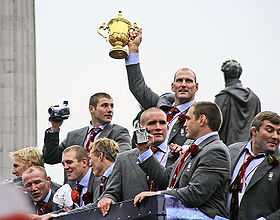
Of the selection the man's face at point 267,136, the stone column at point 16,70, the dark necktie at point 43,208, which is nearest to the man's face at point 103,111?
the dark necktie at point 43,208

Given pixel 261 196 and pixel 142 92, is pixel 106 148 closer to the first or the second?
pixel 142 92

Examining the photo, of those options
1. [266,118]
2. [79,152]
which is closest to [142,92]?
[79,152]

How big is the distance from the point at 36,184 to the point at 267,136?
3.51m

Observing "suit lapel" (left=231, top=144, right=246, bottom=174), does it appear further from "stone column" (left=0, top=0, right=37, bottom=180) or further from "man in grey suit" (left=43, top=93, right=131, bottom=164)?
"stone column" (left=0, top=0, right=37, bottom=180)

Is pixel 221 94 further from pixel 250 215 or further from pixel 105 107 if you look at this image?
pixel 250 215

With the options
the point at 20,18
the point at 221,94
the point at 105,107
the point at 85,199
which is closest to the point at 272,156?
the point at 85,199

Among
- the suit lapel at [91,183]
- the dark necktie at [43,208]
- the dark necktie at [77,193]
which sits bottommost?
the dark necktie at [43,208]

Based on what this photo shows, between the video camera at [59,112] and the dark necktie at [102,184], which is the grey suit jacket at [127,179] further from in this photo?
the video camera at [59,112]

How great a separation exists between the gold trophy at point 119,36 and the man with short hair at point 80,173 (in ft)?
4.41

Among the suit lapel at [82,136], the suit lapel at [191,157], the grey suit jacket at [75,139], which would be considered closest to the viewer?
the suit lapel at [191,157]

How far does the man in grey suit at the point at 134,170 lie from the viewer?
7230 millimetres

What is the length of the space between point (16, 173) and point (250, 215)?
4.55 meters

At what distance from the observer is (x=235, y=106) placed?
1077 cm

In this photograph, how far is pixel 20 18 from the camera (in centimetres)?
2844
